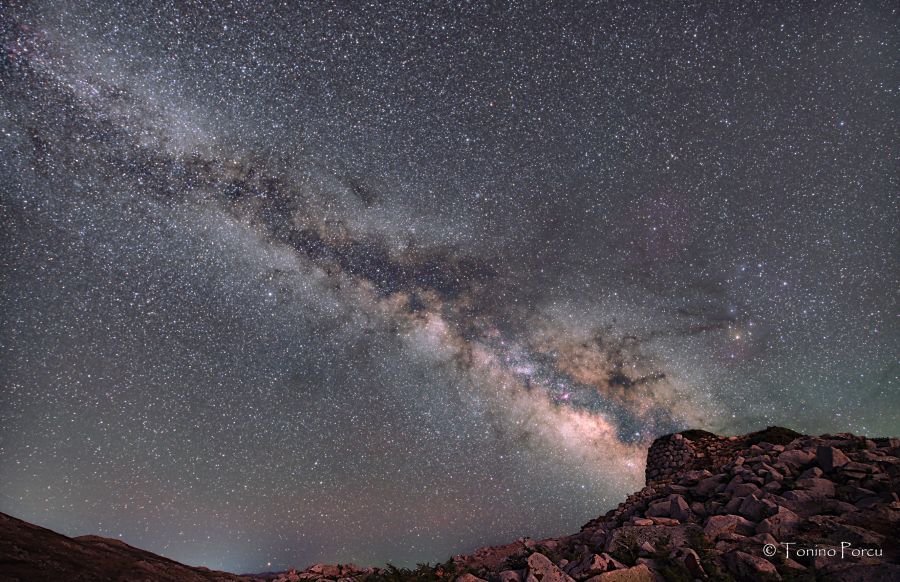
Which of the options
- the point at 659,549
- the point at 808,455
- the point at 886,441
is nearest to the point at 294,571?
the point at 659,549

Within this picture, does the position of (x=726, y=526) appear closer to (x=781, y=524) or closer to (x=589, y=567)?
(x=781, y=524)

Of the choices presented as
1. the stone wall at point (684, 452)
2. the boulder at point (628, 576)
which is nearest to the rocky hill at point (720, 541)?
the boulder at point (628, 576)

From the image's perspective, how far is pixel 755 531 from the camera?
26.3ft

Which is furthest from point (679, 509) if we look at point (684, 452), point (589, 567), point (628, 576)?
point (684, 452)

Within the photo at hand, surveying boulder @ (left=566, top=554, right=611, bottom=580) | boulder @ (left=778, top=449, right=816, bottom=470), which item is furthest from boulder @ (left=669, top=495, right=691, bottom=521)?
boulder @ (left=566, top=554, right=611, bottom=580)

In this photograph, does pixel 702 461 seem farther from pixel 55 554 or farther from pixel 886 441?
pixel 55 554

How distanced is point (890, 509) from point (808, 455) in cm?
395

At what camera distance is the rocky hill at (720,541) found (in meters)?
6.37

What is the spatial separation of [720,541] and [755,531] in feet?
3.04

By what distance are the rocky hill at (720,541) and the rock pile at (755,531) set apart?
0.08 ft

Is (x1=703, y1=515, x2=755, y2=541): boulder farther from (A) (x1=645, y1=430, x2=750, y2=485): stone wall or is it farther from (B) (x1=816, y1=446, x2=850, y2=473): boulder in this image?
(A) (x1=645, y1=430, x2=750, y2=485): stone wall

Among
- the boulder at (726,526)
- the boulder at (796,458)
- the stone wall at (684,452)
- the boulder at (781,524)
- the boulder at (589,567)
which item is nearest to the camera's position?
the boulder at (589,567)

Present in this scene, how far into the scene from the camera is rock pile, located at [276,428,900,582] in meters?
6.59

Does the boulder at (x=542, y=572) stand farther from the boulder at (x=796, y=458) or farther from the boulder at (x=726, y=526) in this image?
the boulder at (x=796, y=458)
